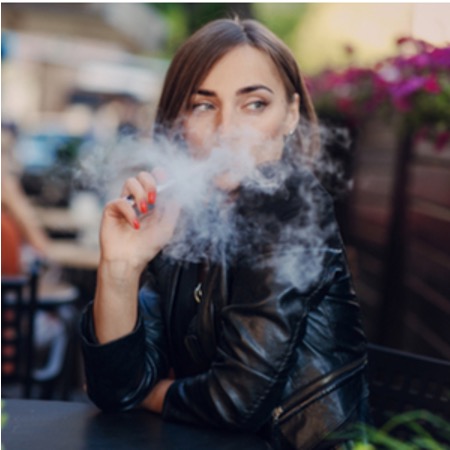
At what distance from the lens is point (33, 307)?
3.73 m

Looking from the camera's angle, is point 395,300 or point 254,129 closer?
point 254,129

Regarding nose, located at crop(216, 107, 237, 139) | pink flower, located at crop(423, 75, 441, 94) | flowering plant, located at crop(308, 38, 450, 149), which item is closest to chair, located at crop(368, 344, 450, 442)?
nose, located at crop(216, 107, 237, 139)

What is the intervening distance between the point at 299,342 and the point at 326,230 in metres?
0.28

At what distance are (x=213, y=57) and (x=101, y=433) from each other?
3.00 ft

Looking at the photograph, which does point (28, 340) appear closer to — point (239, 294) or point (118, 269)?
point (118, 269)

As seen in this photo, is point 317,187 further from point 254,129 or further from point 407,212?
point 407,212

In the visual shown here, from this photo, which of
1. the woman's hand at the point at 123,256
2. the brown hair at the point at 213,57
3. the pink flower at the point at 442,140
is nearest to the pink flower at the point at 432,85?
the pink flower at the point at 442,140

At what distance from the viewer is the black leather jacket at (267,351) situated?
5.85ft

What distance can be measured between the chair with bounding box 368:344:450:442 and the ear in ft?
1.98

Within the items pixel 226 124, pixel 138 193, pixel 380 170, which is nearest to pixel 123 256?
pixel 138 193

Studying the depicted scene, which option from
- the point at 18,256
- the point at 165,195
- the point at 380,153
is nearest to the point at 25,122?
the point at 380,153

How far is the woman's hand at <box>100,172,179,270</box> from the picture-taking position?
6.20ft

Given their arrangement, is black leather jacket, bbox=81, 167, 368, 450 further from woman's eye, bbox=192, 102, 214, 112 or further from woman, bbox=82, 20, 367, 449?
woman's eye, bbox=192, 102, 214, 112

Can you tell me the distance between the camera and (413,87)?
3475 millimetres
